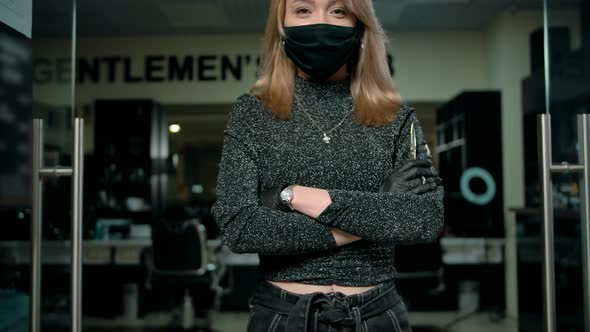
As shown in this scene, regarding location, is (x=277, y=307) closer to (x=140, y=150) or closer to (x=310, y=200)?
(x=310, y=200)

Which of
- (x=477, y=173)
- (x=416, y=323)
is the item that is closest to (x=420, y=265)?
(x=416, y=323)

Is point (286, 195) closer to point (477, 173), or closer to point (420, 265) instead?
point (420, 265)

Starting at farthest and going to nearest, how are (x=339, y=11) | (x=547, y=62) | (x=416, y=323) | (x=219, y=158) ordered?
(x=416, y=323), (x=219, y=158), (x=547, y=62), (x=339, y=11)

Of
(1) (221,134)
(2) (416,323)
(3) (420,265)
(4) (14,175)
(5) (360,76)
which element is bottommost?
(2) (416,323)

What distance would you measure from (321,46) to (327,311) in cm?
53

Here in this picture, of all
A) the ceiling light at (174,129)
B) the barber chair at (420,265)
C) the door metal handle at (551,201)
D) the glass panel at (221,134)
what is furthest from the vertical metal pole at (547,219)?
the ceiling light at (174,129)

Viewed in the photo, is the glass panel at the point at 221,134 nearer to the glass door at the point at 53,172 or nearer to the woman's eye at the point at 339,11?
the glass door at the point at 53,172

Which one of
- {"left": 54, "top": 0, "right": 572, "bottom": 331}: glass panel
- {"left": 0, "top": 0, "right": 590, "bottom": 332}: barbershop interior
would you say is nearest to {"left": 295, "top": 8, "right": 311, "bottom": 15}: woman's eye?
{"left": 0, "top": 0, "right": 590, "bottom": 332}: barbershop interior

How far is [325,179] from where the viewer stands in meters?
1.15

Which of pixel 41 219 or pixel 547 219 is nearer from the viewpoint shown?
pixel 41 219

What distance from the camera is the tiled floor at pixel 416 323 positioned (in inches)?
191

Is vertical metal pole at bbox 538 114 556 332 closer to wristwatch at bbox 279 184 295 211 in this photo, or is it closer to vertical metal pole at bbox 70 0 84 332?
wristwatch at bbox 279 184 295 211

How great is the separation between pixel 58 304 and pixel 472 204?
496 cm

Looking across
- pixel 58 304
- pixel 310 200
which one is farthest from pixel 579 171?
pixel 58 304
